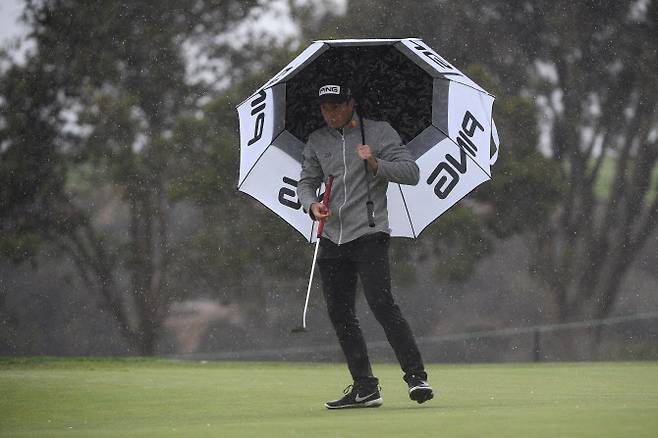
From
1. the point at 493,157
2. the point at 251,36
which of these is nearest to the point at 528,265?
the point at 251,36

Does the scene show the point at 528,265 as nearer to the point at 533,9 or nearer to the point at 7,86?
the point at 533,9

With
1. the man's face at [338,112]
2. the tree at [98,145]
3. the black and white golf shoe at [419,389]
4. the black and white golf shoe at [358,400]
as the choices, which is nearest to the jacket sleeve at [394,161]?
the man's face at [338,112]

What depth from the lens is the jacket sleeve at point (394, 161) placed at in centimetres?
589

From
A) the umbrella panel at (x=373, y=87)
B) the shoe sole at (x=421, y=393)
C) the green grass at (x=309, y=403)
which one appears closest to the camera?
the green grass at (x=309, y=403)

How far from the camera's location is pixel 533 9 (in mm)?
15000

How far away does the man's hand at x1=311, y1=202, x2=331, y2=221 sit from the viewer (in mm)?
5910

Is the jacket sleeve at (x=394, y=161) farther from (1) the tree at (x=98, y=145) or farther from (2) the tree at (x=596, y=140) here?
(2) the tree at (x=596, y=140)

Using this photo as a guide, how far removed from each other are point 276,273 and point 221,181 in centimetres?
113

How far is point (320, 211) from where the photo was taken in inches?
233

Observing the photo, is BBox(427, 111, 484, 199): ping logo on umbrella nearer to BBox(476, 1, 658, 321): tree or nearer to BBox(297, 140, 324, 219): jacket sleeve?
BBox(297, 140, 324, 219): jacket sleeve

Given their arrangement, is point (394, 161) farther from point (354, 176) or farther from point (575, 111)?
point (575, 111)

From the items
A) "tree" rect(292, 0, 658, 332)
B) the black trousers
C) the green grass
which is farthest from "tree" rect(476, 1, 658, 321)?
the black trousers

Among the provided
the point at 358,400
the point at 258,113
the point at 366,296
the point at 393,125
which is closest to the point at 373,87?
the point at 393,125

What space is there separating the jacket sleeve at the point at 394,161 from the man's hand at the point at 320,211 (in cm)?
28
